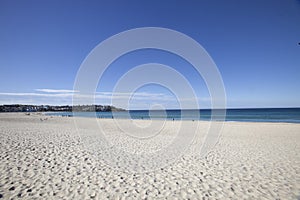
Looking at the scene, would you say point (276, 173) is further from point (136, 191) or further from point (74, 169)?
point (74, 169)

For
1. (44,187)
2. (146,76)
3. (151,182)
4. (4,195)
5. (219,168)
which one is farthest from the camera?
(146,76)

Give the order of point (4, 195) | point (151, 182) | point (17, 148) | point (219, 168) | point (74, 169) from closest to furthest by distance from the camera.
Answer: point (4, 195), point (151, 182), point (74, 169), point (219, 168), point (17, 148)

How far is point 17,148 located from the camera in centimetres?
657

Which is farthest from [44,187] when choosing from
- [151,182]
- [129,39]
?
[129,39]

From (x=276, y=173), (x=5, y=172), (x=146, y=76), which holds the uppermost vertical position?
(x=146, y=76)

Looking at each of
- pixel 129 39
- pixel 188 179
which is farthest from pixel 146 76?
pixel 188 179

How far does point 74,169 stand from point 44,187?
1134mm

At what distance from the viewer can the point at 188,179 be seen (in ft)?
14.2

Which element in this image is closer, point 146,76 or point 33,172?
point 33,172

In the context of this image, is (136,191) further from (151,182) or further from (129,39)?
(129,39)

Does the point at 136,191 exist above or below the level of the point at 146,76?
below

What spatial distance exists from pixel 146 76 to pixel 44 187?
33.1 feet

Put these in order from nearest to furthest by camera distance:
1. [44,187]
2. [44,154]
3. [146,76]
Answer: [44,187]
[44,154]
[146,76]

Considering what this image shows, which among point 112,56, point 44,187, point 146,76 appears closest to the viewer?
point 44,187
